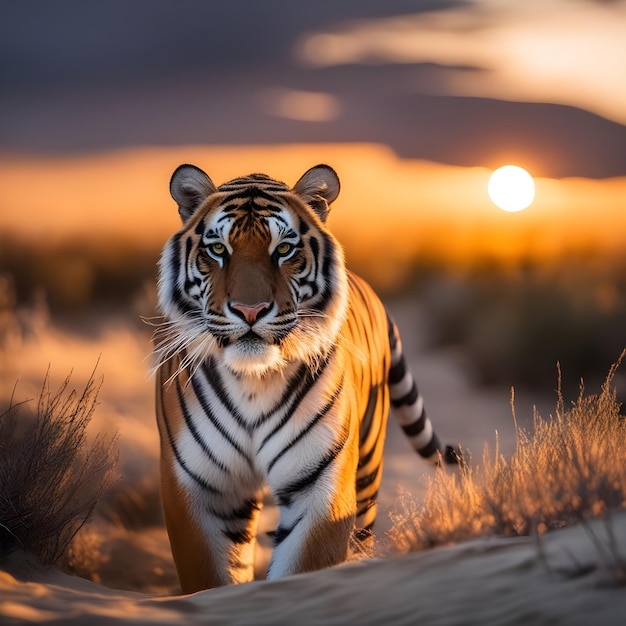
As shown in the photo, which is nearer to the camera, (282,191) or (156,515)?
(282,191)

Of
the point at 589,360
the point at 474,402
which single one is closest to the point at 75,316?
the point at 474,402

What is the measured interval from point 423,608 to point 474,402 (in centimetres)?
771

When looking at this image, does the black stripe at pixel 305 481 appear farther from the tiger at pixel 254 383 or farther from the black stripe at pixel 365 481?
the black stripe at pixel 365 481

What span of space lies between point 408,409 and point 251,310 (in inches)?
86.3

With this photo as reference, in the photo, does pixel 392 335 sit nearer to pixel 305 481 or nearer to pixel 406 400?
pixel 406 400

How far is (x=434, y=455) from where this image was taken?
5238 mm

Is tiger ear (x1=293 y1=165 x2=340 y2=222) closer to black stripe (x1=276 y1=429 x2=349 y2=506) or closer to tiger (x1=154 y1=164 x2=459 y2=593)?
tiger (x1=154 y1=164 x2=459 y2=593)

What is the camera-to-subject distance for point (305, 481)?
11.5ft

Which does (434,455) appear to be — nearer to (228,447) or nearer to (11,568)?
(228,447)

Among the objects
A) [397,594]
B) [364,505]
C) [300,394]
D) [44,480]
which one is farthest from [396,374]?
[397,594]

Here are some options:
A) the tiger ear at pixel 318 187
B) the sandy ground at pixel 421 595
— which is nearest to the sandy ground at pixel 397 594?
the sandy ground at pixel 421 595

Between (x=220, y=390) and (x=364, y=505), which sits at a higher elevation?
(x=220, y=390)

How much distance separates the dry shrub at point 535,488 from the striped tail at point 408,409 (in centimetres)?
156

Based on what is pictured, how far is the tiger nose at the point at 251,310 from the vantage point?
3.24m
